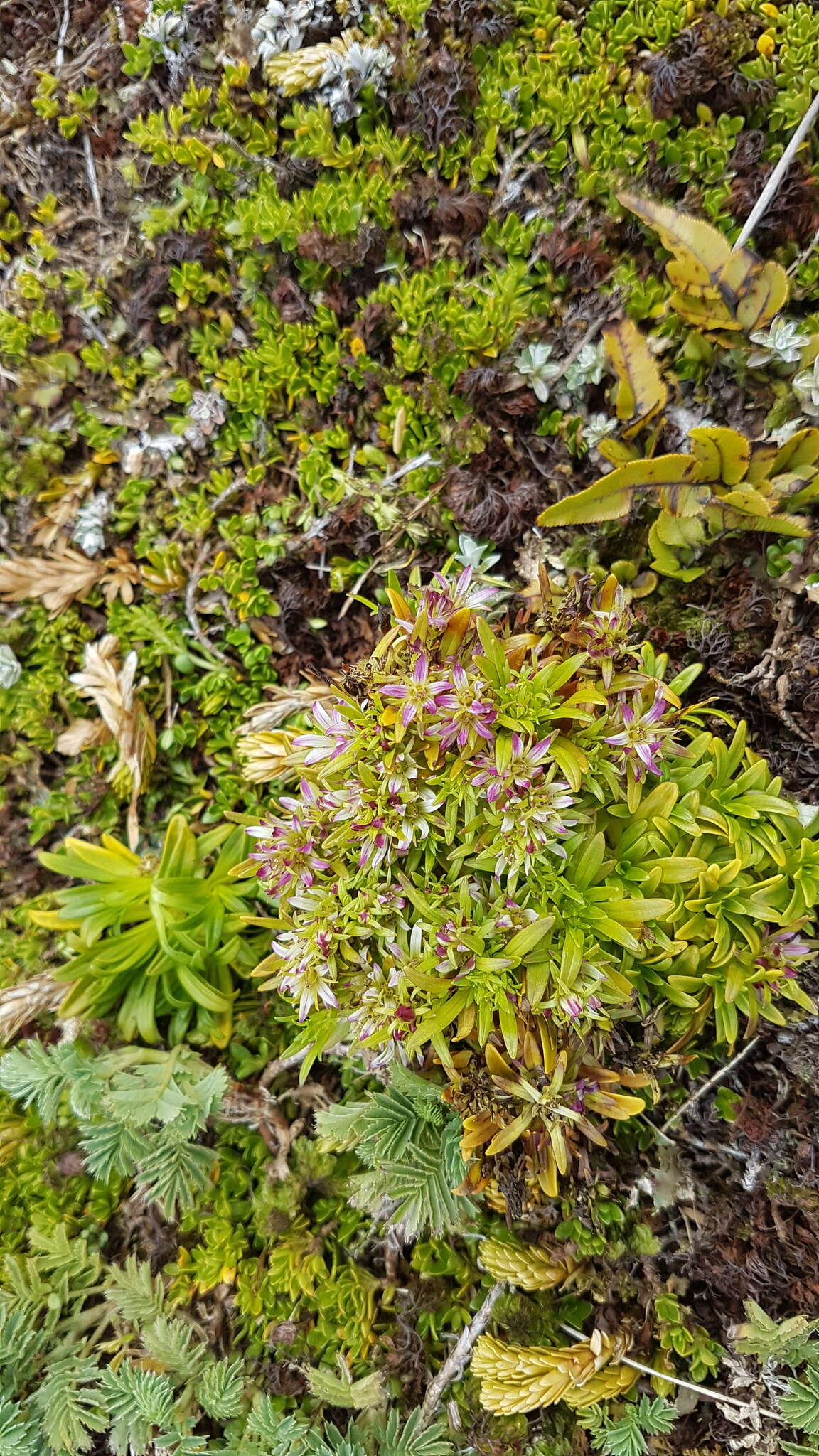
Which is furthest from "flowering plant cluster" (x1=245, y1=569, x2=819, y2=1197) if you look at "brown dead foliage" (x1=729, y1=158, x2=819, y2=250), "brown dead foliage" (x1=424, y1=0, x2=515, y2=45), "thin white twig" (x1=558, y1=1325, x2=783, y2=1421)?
"brown dead foliage" (x1=424, y1=0, x2=515, y2=45)

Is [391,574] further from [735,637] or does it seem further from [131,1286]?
[131,1286]

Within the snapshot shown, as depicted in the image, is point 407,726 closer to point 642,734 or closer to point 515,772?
point 515,772

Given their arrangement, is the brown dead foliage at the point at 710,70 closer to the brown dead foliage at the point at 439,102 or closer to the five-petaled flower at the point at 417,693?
the brown dead foliage at the point at 439,102

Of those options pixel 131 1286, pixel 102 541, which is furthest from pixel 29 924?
pixel 102 541

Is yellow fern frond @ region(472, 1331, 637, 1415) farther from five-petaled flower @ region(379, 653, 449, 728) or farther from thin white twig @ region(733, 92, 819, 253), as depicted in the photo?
thin white twig @ region(733, 92, 819, 253)

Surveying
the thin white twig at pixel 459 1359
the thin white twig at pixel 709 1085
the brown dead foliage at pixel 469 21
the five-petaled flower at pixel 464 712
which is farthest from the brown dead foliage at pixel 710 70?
the thin white twig at pixel 459 1359

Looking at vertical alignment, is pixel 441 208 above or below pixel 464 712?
above

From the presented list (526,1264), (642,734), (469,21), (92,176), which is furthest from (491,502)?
(526,1264)
